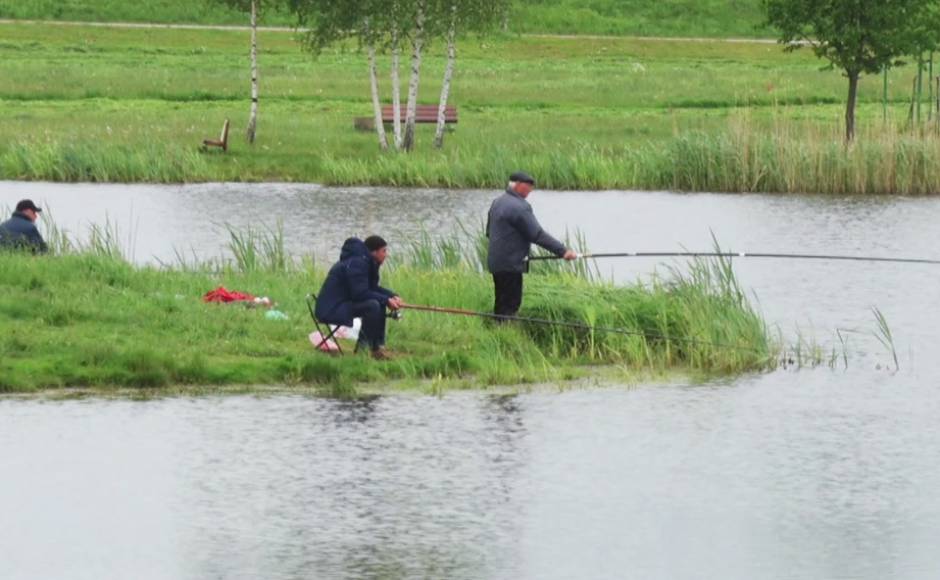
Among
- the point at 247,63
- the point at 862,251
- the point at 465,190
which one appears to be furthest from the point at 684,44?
the point at 862,251

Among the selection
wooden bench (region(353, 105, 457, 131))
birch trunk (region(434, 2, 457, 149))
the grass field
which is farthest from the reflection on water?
wooden bench (region(353, 105, 457, 131))

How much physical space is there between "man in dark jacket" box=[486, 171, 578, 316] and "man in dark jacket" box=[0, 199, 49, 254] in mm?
6798

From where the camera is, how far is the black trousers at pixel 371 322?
2139 cm

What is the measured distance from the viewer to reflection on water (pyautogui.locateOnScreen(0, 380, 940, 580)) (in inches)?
571

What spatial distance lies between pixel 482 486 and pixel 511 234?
6475 millimetres

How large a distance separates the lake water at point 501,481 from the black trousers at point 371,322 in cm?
116

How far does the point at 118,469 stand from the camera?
1728 cm

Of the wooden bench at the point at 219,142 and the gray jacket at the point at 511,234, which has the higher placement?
the gray jacket at the point at 511,234

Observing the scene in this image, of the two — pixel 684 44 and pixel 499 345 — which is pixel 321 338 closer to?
pixel 499 345

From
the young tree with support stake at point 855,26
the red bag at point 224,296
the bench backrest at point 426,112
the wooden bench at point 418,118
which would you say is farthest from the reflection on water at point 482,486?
the wooden bench at point 418,118

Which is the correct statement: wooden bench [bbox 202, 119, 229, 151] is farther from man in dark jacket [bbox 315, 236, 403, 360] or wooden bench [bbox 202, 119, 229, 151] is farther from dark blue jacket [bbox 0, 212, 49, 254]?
man in dark jacket [bbox 315, 236, 403, 360]

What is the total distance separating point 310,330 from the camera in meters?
22.9

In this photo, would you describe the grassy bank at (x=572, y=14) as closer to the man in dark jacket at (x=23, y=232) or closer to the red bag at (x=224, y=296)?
the man in dark jacket at (x=23, y=232)

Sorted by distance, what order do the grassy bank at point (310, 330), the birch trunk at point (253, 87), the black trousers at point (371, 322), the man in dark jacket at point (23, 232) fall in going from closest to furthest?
the grassy bank at point (310, 330) < the black trousers at point (371, 322) < the man in dark jacket at point (23, 232) < the birch trunk at point (253, 87)
